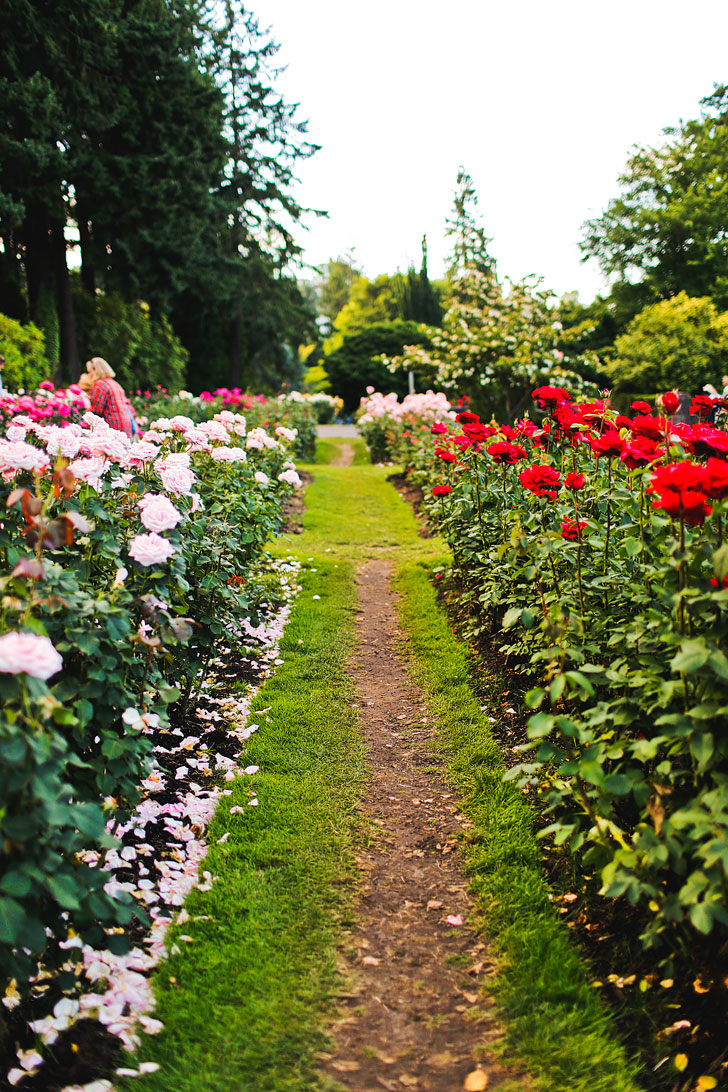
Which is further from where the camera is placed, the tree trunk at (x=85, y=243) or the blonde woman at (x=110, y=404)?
the tree trunk at (x=85, y=243)

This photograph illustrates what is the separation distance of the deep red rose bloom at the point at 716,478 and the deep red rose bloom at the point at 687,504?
0.10 ft

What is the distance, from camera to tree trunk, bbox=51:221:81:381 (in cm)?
1522

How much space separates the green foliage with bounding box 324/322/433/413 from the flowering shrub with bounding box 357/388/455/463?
1525 centimetres

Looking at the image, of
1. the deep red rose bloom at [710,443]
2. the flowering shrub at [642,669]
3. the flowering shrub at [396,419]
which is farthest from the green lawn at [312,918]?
the flowering shrub at [396,419]

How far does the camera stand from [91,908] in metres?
1.60

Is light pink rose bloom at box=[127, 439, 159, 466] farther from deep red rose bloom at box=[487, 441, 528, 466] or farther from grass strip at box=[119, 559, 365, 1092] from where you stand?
A: deep red rose bloom at box=[487, 441, 528, 466]

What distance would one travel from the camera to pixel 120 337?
1744 cm

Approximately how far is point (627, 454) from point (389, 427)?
11682mm

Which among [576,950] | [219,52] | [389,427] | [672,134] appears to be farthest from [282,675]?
[672,134]

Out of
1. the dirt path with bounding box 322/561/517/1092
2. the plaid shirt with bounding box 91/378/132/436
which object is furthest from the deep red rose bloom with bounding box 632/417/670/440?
the plaid shirt with bounding box 91/378/132/436

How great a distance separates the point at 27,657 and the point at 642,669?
5.45 ft

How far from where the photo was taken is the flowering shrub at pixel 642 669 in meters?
1.64

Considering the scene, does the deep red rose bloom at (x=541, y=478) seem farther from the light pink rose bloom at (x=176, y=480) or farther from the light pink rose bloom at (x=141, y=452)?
the light pink rose bloom at (x=141, y=452)

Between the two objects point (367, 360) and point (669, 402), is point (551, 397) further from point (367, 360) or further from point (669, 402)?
point (367, 360)
